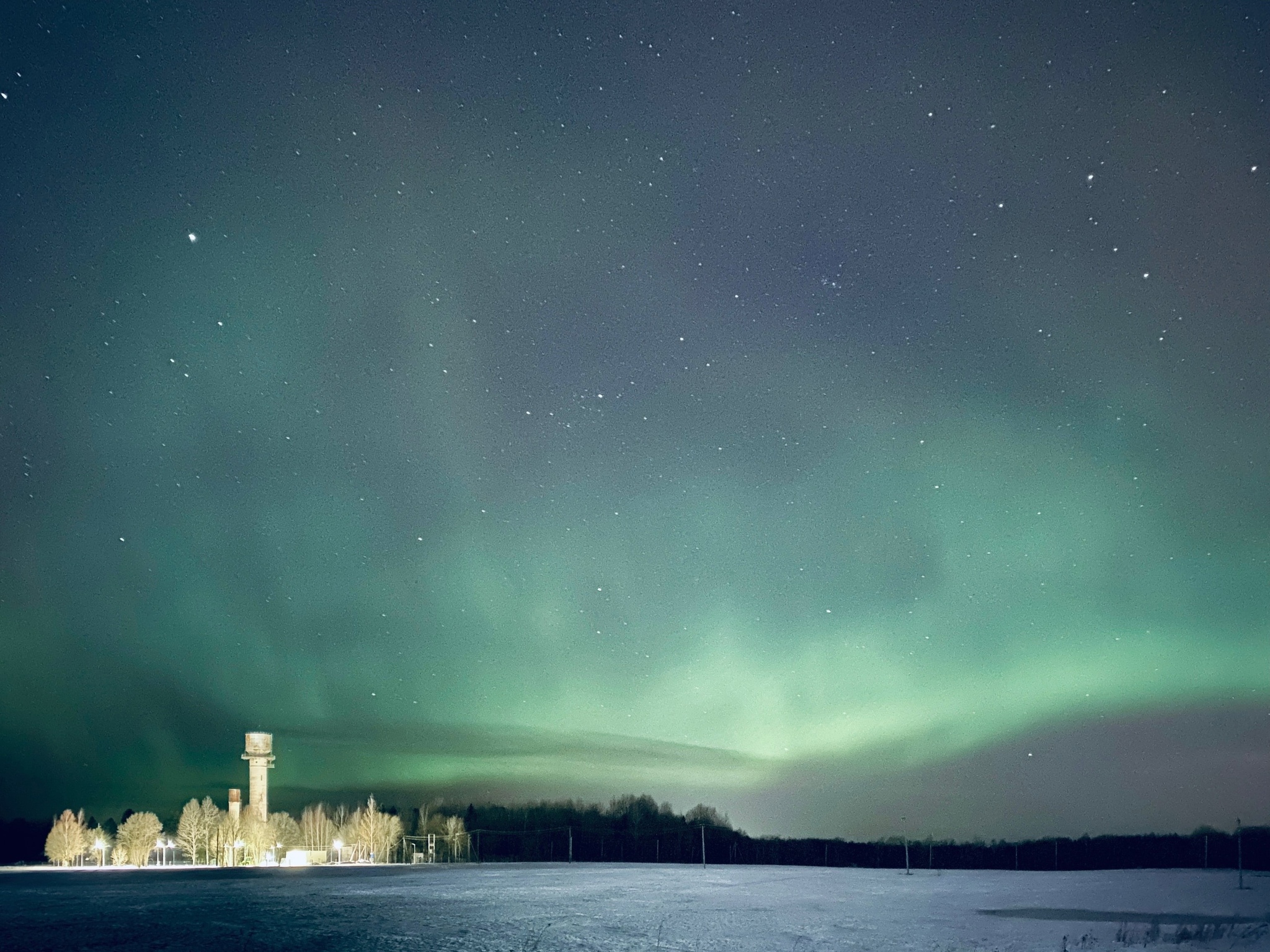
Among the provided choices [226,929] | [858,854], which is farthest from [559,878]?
[858,854]

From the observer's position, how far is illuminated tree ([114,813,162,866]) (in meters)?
142

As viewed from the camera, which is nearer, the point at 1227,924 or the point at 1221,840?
the point at 1227,924

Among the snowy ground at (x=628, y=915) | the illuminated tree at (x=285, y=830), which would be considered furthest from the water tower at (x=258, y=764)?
the snowy ground at (x=628, y=915)

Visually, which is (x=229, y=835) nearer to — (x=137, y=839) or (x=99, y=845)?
(x=137, y=839)

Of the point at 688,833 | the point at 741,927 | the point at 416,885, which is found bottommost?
the point at 688,833

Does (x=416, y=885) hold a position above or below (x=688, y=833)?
above

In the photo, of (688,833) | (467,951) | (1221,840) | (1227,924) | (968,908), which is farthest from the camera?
(688,833)

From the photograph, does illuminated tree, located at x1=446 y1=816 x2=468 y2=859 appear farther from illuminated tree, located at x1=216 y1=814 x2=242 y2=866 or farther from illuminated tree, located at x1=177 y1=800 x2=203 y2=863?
illuminated tree, located at x1=177 y1=800 x2=203 y2=863

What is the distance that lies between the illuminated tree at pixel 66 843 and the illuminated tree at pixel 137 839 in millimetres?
4420

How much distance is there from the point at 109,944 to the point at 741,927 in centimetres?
1572

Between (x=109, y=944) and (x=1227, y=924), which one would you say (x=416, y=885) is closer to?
(x=109, y=944)

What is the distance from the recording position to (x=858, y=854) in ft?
514

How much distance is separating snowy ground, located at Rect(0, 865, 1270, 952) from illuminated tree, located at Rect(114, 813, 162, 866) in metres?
81.0

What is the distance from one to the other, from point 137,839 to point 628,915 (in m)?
127
